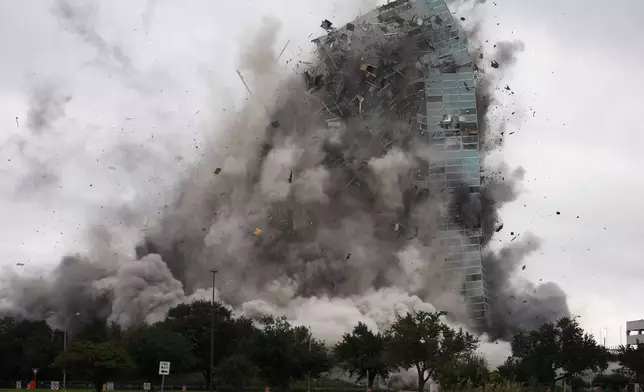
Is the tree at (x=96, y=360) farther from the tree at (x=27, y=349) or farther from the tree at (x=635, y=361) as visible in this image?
the tree at (x=635, y=361)

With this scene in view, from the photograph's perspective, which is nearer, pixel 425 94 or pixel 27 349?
pixel 27 349

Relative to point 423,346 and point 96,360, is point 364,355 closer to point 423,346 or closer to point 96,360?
point 423,346

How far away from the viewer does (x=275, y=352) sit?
93.7 m

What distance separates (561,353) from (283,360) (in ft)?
128

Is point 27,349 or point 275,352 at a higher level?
point 275,352

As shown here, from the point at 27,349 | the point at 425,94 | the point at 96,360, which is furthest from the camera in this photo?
the point at 425,94

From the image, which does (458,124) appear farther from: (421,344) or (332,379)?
(421,344)

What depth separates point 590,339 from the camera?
110 metres

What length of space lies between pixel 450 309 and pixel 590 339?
24.9 metres

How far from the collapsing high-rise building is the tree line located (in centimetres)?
2068

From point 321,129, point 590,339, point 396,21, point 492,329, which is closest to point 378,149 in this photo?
point 321,129

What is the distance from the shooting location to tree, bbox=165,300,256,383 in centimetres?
10319

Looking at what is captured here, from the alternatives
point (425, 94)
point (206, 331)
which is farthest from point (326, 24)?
point (206, 331)

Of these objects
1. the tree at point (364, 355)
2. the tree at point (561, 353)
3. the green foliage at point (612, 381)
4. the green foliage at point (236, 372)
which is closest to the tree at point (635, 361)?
the tree at point (561, 353)
